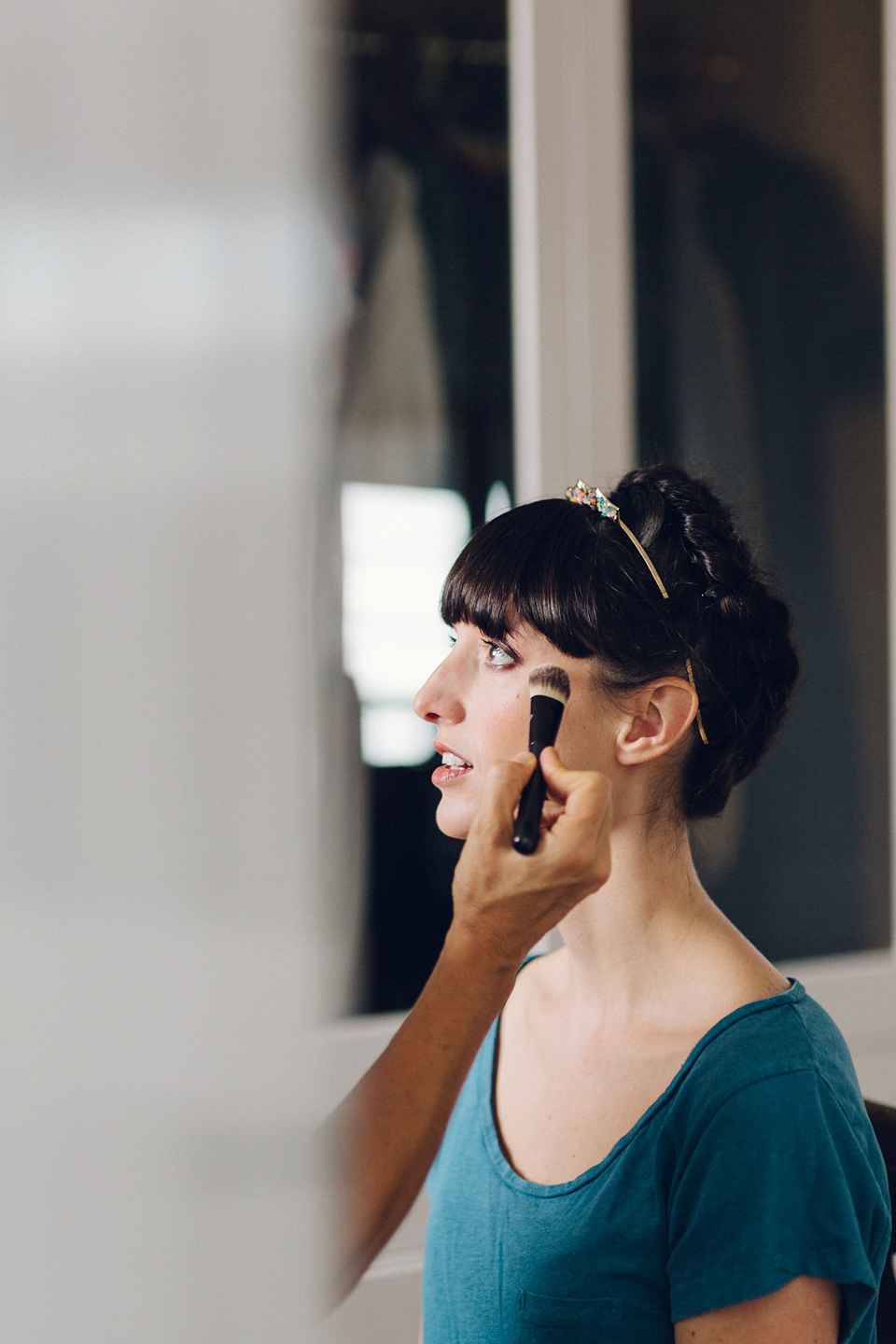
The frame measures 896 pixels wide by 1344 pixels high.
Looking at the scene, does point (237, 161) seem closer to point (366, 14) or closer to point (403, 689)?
point (403, 689)

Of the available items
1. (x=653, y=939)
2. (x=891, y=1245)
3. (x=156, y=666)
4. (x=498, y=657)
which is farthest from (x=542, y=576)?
(x=156, y=666)

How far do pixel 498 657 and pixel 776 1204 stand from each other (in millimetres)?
434

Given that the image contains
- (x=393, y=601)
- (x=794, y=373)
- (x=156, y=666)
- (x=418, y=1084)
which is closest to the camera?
(x=156, y=666)

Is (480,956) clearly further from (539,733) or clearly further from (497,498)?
(497,498)

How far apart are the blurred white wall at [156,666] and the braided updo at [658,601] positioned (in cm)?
64

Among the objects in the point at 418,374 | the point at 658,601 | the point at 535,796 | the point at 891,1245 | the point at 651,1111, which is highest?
the point at 418,374

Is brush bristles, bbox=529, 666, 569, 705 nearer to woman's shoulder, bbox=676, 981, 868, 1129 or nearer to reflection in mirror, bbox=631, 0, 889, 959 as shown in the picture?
woman's shoulder, bbox=676, 981, 868, 1129

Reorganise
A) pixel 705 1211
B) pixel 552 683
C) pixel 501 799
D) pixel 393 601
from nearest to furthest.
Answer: pixel 501 799
pixel 705 1211
pixel 552 683
pixel 393 601

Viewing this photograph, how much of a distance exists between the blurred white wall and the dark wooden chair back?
2.45ft

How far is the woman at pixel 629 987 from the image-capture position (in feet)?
2.48

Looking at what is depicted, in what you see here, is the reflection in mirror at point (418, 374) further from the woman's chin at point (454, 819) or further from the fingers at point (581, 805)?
the fingers at point (581, 805)

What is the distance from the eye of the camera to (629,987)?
35.0 inches

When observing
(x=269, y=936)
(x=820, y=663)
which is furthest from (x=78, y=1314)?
(x=820, y=663)

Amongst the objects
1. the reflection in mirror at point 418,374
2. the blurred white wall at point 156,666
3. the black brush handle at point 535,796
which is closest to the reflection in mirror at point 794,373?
the reflection in mirror at point 418,374
